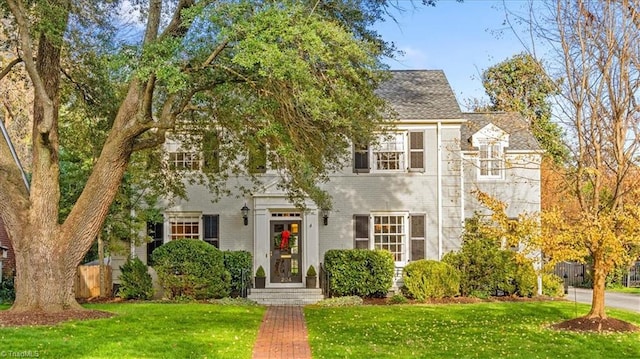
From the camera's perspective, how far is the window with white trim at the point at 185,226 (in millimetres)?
21438

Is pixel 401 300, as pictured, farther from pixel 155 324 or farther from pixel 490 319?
pixel 155 324

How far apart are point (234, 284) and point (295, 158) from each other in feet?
28.4

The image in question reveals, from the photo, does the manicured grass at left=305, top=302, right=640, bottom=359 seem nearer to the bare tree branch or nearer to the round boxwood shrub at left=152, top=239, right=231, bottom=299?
the round boxwood shrub at left=152, top=239, right=231, bottom=299

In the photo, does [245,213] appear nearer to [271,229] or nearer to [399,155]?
[271,229]

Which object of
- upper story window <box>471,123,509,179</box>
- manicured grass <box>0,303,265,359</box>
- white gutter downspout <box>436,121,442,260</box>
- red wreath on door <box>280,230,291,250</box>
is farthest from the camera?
upper story window <box>471,123,509,179</box>

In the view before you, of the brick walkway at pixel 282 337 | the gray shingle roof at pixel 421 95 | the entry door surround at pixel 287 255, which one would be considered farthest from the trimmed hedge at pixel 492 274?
the brick walkway at pixel 282 337

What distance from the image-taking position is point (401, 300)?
19.4 m

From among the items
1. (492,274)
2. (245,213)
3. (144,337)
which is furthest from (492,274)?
(144,337)

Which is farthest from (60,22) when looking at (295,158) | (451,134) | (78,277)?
(451,134)

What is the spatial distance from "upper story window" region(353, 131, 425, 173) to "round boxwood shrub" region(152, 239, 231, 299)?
5.60m

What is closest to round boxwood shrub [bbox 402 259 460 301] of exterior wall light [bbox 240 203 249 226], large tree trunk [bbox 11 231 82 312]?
exterior wall light [bbox 240 203 249 226]

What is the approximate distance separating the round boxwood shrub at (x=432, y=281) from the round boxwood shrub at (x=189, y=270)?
557cm

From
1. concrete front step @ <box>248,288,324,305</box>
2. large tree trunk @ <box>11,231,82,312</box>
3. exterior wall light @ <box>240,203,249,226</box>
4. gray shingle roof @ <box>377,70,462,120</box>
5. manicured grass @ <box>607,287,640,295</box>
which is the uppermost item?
gray shingle roof @ <box>377,70,462,120</box>

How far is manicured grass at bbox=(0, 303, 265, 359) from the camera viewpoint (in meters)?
9.75
